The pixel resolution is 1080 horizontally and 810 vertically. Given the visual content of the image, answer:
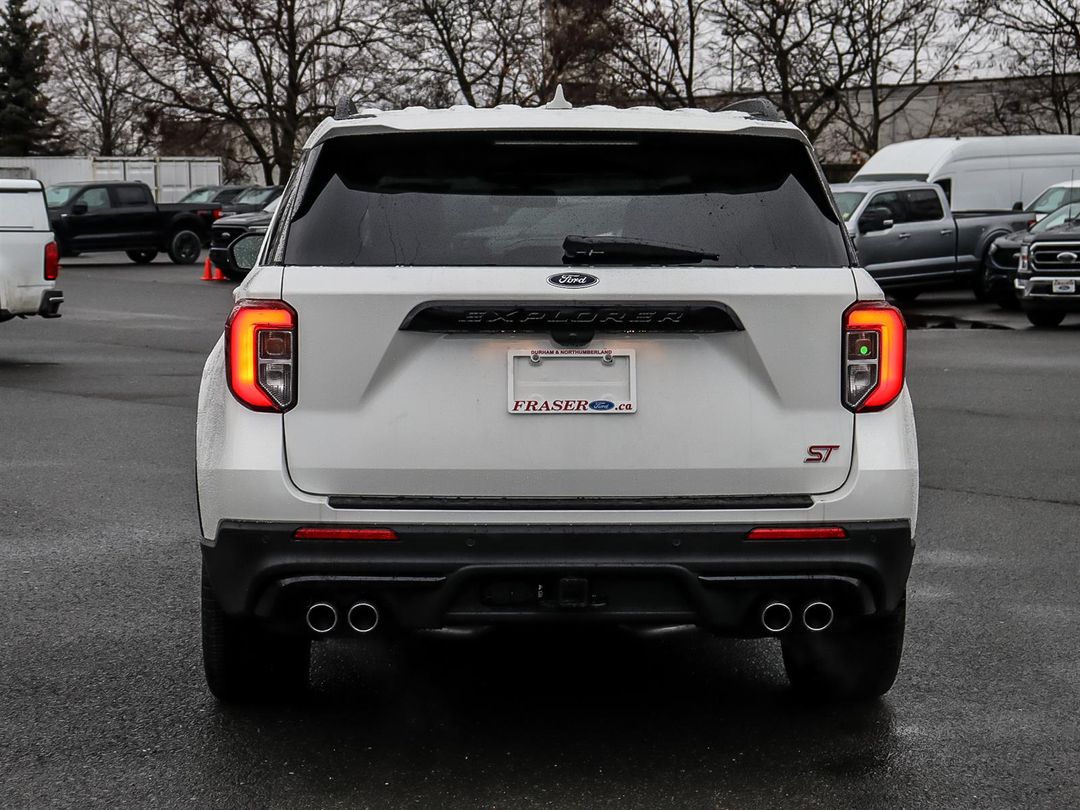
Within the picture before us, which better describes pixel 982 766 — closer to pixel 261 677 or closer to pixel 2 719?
pixel 261 677

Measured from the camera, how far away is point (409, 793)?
4090 millimetres

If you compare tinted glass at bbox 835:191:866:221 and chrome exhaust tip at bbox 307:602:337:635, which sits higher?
tinted glass at bbox 835:191:866:221

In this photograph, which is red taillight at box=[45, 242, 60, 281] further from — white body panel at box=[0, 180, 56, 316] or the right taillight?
the right taillight

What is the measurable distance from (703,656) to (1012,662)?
39.9 inches

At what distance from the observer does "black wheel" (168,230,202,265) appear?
38312 mm

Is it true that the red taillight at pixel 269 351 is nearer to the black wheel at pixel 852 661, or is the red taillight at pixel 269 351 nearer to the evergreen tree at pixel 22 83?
the black wheel at pixel 852 661

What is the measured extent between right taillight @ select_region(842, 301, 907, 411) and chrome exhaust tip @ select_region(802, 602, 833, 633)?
20.0 inches

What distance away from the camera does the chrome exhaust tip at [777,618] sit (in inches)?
162

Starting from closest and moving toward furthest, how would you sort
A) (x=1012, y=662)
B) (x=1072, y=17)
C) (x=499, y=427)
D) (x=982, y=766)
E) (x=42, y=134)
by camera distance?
(x=499, y=427) < (x=982, y=766) < (x=1012, y=662) < (x=1072, y=17) < (x=42, y=134)

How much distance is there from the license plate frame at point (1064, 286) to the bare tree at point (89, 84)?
54012 millimetres

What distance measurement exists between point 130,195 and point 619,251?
115 ft

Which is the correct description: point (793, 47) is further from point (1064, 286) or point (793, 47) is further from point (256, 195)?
point (1064, 286)

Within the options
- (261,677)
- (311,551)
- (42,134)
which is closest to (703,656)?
(261,677)

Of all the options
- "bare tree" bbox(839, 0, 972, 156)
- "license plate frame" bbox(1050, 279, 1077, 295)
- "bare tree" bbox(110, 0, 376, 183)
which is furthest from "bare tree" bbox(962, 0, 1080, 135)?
"license plate frame" bbox(1050, 279, 1077, 295)
